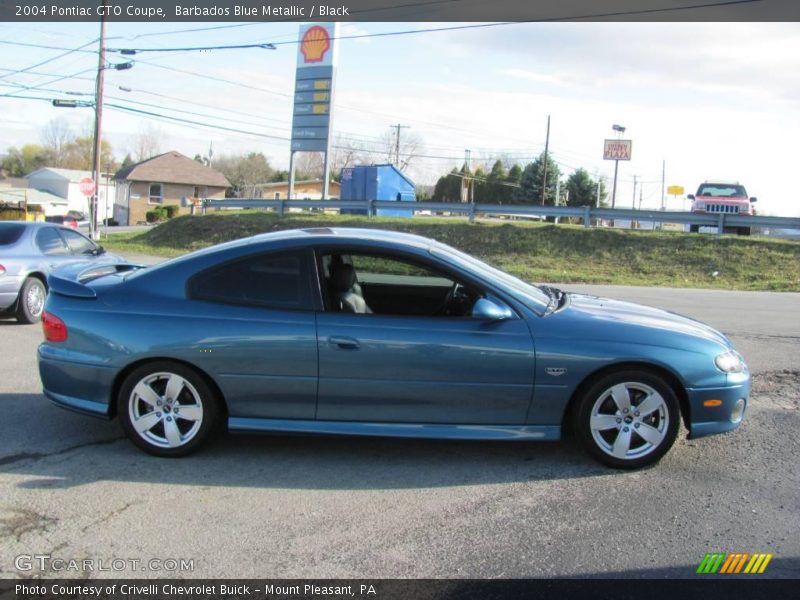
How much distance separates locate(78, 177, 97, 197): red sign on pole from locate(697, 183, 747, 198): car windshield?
2386 centimetres

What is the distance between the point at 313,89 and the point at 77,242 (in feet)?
85.8

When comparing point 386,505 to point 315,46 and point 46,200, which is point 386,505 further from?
point 46,200

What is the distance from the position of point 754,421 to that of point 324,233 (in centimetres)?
368

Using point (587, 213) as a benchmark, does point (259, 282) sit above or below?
below

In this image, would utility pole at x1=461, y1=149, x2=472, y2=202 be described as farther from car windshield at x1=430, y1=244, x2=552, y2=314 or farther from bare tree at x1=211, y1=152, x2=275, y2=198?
car windshield at x1=430, y1=244, x2=552, y2=314

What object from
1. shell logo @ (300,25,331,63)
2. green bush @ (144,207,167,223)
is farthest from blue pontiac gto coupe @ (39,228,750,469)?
green bush @ (144,207,167,223)

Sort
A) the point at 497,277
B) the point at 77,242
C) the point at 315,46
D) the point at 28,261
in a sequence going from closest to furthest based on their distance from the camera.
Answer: the point at 497,277, the point at 28,261, the point at 77,242, the point at 315,46

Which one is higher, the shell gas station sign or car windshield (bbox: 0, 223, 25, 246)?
the shell gas station sign

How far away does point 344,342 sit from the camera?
4.36 m

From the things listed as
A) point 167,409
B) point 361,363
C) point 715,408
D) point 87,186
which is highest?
point 87,186

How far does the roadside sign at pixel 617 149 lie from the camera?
48500 mm

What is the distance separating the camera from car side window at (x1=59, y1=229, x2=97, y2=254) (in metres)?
9.97

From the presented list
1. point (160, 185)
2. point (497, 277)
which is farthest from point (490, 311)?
point (160, 185)

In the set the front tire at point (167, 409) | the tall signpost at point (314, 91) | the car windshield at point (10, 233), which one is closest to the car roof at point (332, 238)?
the front tire at point (167, 409)
